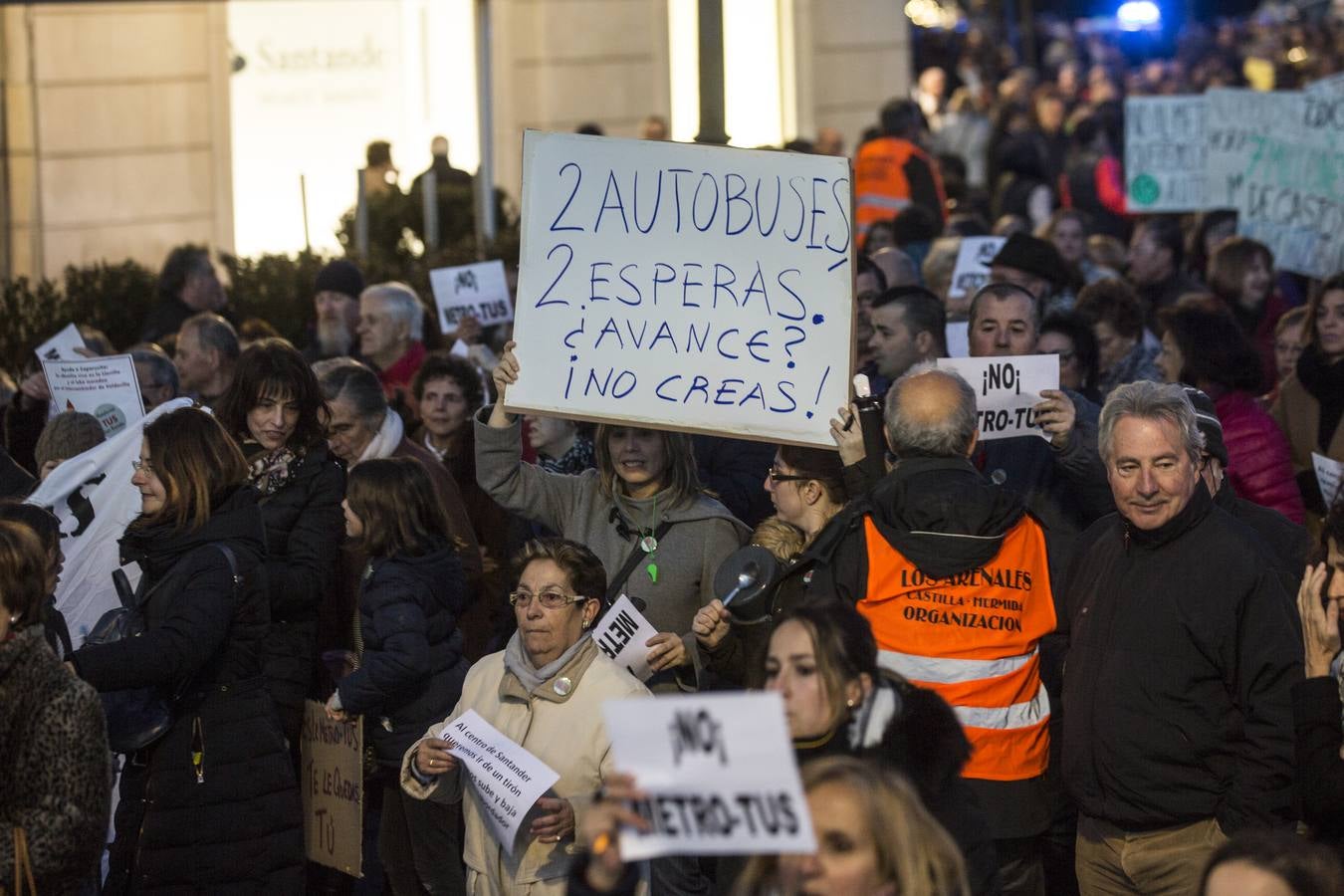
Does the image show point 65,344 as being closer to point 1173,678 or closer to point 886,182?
point 1173,678

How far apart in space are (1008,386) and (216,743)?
2.73 m

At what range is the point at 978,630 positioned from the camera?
16.9 ft

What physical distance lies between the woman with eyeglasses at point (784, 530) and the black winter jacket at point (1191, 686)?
2.96 feet

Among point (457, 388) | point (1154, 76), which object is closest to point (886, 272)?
point (457, 388)

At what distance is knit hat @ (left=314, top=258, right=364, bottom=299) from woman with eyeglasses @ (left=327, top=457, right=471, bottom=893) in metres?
3.94

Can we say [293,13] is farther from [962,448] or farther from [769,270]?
[962,448]

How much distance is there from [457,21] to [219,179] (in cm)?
248

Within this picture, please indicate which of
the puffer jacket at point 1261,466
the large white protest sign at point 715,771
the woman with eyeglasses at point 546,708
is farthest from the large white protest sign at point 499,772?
the puffer jacket at point 1261,466

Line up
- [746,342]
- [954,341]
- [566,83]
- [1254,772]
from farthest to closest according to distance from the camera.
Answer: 1. [566,83]
2. [954,341]
3. [746,342]
4. [1254,772]

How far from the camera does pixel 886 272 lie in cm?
995

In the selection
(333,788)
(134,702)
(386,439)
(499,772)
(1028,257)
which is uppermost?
(1028,257)

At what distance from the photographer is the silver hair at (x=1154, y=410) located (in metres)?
5.24

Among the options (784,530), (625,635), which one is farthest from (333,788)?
(784,530)

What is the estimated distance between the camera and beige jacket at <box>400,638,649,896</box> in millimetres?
5355
